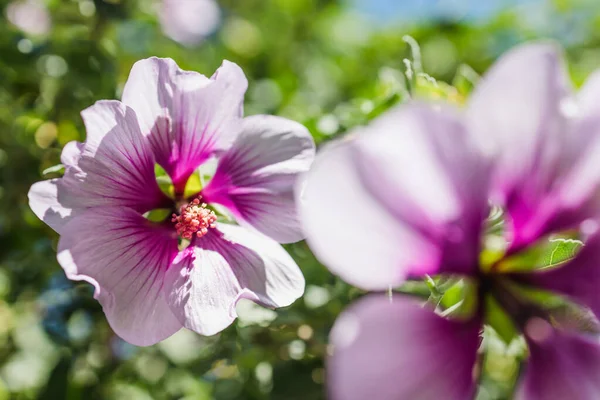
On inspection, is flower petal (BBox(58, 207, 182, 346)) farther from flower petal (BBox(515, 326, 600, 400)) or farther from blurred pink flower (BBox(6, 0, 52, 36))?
blurred pink flower (BBox(6, 0, 52, 36))

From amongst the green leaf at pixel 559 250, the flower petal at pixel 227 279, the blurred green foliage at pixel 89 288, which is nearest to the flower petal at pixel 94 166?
the flower petal at pixel 227 279

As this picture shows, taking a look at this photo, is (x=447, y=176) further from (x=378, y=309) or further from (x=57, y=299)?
(x=57, y=299)

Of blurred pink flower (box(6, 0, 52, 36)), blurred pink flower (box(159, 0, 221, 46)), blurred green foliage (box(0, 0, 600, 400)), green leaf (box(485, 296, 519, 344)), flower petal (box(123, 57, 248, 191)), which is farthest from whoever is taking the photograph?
blurred pink flower (box(159, 0, 221, 46))

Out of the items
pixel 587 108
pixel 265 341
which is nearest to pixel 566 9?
pixel 265 341

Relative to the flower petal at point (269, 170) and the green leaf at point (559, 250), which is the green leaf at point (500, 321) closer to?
the green leaf at point (559, 250)

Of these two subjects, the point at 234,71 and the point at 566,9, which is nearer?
the point at 234,71

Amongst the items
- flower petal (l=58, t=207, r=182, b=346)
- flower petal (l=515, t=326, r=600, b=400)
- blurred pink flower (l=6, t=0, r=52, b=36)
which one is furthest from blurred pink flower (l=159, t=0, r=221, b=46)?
flower petal (l=515, t=326, r=600, b=400)
